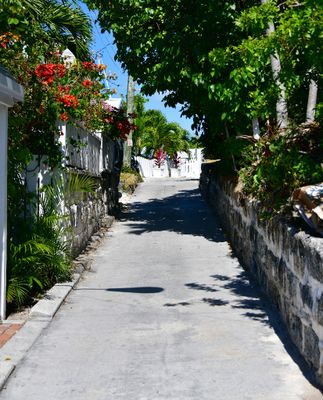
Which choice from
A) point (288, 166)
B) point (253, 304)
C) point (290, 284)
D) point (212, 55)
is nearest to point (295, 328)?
point (290, 284)

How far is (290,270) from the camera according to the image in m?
5.74

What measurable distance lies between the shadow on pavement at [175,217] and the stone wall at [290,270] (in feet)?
11.3

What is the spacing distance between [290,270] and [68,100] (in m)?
4.25

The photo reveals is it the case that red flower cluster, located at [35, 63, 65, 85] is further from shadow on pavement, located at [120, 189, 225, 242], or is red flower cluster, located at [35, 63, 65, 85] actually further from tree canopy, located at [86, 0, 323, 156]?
shadow on pavement, located at [120, 189, 225, 242]

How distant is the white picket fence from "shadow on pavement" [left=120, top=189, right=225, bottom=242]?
2239cm

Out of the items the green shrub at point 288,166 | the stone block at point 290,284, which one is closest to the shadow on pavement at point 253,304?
the stone block at point 290,284

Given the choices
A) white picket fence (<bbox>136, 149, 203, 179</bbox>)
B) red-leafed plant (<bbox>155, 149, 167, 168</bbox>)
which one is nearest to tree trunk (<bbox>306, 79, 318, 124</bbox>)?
white picket fence (<bbox>136, 149, 203, 179</bbox>)

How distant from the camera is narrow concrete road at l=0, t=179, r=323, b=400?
4566 mm

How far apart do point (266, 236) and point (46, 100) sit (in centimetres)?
355

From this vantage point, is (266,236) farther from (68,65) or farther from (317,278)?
(68,65)

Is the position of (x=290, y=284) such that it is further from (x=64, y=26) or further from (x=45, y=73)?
(x=64, y=26)

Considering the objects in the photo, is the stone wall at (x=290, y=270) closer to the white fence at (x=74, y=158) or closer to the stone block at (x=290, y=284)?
the stone block at (x=290, y=284)

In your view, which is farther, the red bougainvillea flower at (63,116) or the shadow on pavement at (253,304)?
the red bougainvillea flower at (63,116)

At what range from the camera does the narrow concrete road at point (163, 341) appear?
4566 millimetres
